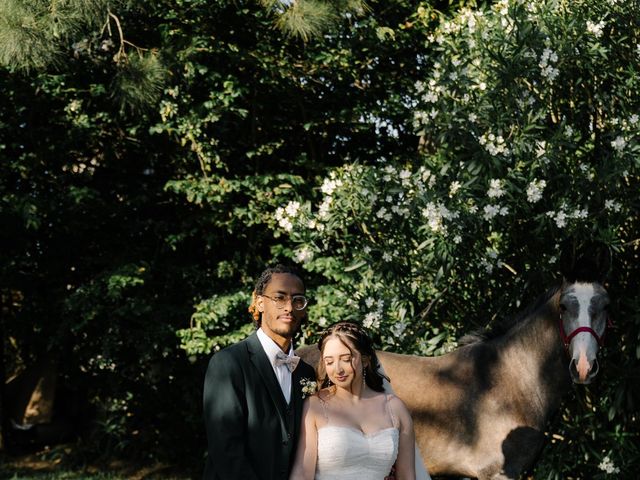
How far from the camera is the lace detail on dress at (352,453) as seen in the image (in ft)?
11.7

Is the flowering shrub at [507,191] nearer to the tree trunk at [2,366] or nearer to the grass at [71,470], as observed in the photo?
the grass at [71,470]

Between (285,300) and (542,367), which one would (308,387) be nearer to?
(285,300)

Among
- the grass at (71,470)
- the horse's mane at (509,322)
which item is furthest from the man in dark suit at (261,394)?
the grass at (71,470)

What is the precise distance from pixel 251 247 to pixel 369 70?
2.62 metres

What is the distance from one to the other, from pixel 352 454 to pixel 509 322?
265 centimetres

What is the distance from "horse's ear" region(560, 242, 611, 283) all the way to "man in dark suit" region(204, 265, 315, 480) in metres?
2.40

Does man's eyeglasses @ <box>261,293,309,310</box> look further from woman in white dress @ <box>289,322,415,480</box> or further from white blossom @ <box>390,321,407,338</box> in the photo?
white blossom @ <box>390,321,407,338</box>

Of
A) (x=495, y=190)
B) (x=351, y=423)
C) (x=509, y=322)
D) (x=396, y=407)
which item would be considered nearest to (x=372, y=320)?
(x=509, y=322)

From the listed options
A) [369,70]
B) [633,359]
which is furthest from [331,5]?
[633,359]

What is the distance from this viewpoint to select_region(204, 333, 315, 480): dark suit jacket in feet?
11.0

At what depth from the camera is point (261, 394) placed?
3.52 metres

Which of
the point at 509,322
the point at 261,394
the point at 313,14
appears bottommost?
the point at 261,394

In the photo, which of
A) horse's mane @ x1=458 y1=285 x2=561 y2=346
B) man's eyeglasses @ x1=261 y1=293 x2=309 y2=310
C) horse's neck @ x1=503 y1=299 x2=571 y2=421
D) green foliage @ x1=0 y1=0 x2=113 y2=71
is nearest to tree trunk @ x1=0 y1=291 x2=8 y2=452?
green foliage @ x1=0 y1=0 x2=113 y2=71

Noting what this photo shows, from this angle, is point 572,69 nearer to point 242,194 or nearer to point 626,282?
point 626,282
